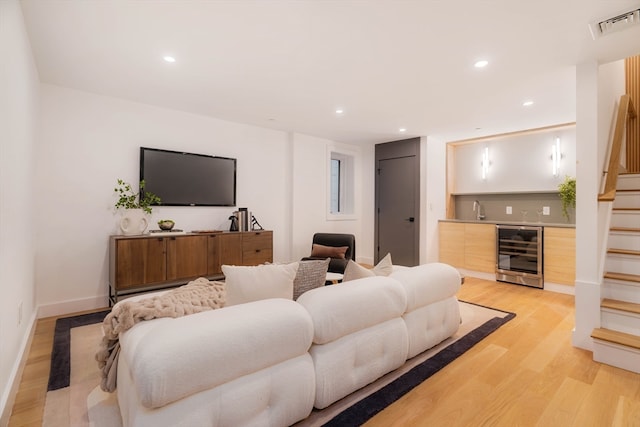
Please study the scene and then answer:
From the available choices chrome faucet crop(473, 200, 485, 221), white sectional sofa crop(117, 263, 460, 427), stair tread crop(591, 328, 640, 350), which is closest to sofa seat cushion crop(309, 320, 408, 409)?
white sectional sofa crop(117, 263, 460, 427)

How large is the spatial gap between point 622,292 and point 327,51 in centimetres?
316

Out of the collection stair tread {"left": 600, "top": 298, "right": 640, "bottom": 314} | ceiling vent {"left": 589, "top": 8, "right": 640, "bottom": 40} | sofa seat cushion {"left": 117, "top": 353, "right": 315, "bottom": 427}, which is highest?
ceiling vent {"left": 589, "top": 8, "right": 640, "bottom": 40}

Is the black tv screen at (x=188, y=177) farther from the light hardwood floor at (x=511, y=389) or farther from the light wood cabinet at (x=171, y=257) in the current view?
the light hardwood floor at (x=511, y=389)

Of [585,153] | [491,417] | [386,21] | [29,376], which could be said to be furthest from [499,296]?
[29,376]

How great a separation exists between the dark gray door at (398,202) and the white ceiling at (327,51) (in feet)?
5.61

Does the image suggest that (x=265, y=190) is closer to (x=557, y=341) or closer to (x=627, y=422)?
(x=557, y=341)

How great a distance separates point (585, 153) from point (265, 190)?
3938 millimetres

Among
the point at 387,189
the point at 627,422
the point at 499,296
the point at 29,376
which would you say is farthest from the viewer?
the point at 387,189

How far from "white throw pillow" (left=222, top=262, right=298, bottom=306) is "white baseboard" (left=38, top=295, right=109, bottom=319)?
8.87 ft

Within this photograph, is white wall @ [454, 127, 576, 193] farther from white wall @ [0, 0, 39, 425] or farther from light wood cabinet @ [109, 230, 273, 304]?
white wall @ [0, 0, 39, 425]

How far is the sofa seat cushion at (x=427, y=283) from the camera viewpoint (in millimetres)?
2180

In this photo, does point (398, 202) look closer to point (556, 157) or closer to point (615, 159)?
point (556, 157)

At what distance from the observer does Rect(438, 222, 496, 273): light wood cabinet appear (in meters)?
4.88

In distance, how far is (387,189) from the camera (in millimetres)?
5926
